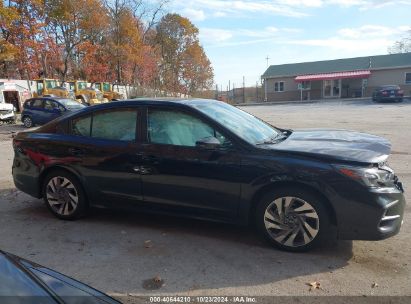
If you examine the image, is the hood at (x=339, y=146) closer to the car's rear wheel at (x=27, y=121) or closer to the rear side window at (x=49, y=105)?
the rear side window at (x=49, y=105)

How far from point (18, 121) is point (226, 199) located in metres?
23.3

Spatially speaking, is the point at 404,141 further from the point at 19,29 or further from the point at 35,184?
the point at 19,29

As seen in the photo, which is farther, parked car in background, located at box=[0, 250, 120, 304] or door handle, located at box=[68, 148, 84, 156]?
door handle, located at box=[68, 148, 84, 156]

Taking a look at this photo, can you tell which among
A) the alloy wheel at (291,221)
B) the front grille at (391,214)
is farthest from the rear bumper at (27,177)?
the front grille at (391,214)

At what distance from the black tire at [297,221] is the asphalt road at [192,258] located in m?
0.12

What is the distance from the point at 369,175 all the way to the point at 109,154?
2.98m

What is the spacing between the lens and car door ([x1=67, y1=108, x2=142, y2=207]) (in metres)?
4.76

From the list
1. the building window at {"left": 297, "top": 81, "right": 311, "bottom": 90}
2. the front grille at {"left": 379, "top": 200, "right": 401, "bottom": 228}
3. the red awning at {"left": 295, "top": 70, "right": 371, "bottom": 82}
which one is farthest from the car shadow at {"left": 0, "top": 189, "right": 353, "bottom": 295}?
the building window at {"left": 297, "top": 81, "right": 311, "bottom": 90}

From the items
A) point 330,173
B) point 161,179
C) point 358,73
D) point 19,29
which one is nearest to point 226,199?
point 161,179

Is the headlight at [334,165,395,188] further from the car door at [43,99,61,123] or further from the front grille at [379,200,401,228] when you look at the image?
the car door at [43,99,61,123]

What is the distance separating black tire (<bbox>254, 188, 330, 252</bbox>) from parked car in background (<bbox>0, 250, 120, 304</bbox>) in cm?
228

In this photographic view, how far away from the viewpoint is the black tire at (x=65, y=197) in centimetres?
513

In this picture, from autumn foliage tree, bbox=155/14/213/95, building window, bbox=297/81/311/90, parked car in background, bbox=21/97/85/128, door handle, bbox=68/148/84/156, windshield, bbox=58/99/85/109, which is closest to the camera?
door handle, bbox=68/148/84/156

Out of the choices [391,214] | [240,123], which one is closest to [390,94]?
[240,123]
